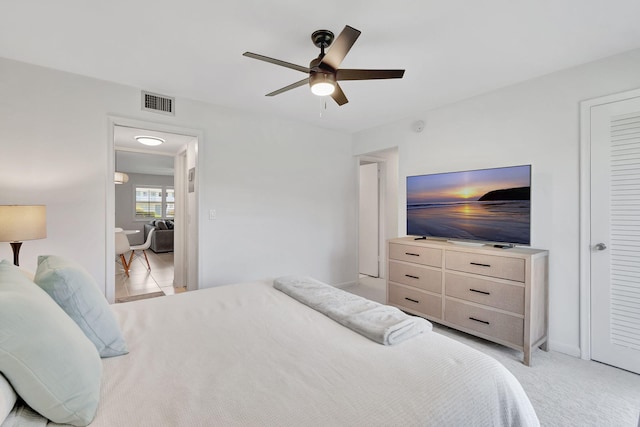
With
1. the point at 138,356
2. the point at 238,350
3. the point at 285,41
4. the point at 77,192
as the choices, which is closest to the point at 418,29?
the point at 285,41

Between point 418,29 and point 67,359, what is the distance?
7.88 feet

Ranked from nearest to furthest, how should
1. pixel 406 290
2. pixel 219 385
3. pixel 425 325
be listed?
pixel 219 385 < pixel 425 325 < pixel 406 290

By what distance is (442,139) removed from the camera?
3.35 m

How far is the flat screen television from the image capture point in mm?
2582

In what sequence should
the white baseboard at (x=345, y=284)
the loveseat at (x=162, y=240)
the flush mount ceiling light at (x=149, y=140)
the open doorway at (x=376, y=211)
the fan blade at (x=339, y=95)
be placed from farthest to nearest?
the loveseat at (x=162, y=240) < the open doorway at (x=376, y=211) < the white baseboard at (x=345, y=284) < the flush mount ceiling light at (x=149, y=140) < the fan blade at (x=339, y=95)

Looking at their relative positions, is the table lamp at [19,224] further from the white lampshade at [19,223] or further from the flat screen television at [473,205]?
the flat screen television at [473,205]

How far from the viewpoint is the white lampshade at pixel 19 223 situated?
1.97 m

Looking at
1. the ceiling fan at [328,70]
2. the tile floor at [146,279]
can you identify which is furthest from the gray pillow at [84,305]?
the tile floor at [146,279]

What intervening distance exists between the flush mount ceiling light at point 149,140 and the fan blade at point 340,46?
8.52 ft

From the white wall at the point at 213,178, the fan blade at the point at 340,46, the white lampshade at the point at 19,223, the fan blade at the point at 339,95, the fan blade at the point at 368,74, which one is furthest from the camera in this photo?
the white wall at the point at 213,178

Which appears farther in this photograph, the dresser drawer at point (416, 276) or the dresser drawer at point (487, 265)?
the dresser drawer at point (416, 276)

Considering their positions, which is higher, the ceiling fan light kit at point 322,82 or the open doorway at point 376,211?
the ceiling fan light kit at point 322,82

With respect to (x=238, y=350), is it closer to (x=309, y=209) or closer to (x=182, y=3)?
(x=182, y=3)

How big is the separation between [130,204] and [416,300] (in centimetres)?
891
